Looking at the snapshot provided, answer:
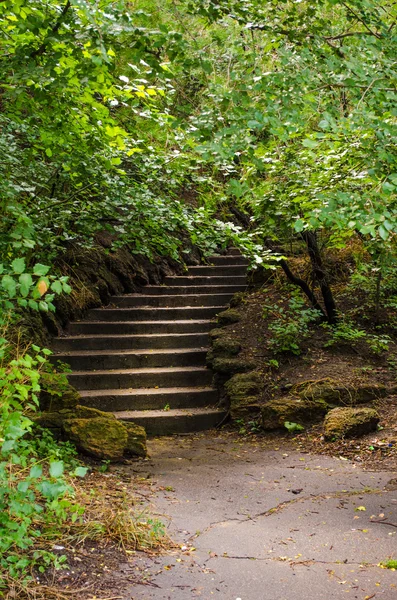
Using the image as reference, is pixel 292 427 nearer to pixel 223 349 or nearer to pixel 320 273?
pixel 223 349

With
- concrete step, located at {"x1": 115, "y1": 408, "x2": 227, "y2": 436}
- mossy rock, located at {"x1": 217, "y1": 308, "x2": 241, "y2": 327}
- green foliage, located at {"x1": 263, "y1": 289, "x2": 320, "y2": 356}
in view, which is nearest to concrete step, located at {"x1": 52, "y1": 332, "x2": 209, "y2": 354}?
mossy rock, located at {"x1": 217, "y1": 308, "x2": 241, "y2": 327}

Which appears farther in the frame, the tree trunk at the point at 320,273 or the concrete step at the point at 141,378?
the tree trunk at the point at 320,273

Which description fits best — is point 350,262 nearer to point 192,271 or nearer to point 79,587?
point 192,271

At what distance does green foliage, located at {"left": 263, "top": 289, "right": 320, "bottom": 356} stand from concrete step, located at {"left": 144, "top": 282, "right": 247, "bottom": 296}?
1703 mm

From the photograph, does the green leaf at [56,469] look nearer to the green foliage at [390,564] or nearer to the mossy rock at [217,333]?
the green foliage at [390,564]

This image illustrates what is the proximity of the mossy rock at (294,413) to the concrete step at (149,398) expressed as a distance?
1.18 meters

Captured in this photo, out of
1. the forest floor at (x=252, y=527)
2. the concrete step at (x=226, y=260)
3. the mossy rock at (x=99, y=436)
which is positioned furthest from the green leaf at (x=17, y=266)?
the concrete step at (x=226, y=260)

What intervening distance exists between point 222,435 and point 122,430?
181 cm

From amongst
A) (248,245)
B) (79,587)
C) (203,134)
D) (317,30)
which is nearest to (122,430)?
(248,245)

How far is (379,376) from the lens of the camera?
835 centimetres

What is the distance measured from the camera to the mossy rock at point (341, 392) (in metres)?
7.68

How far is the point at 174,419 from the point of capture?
7965 mm

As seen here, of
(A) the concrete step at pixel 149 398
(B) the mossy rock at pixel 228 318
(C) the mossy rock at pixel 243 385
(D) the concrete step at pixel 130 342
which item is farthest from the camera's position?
(B) the mossy rock at pixel 228 318

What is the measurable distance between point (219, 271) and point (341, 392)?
5.32 meters
